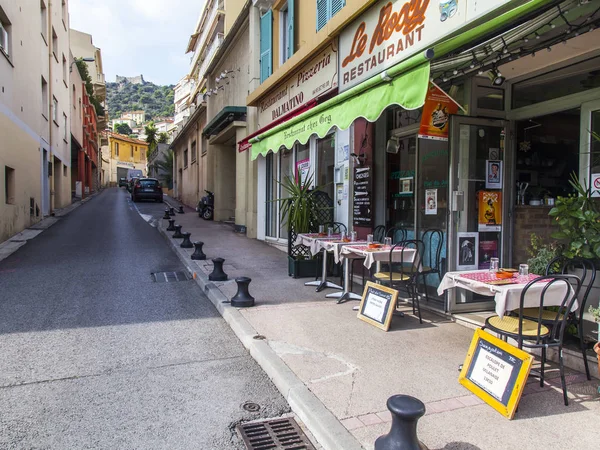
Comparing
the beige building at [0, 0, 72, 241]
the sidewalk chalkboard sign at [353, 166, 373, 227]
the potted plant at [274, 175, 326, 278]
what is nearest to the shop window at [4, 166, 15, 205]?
the beige building at [0, 0, 72, 241]

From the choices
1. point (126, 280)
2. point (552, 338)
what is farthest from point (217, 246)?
point (552, 338)

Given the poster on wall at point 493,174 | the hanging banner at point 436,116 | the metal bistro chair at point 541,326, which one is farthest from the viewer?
the poster on wall at point 493,174

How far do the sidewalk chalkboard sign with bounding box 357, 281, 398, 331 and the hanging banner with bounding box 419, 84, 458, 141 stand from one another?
76.2 inches

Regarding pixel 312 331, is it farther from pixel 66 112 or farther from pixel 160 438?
pixel 66 112

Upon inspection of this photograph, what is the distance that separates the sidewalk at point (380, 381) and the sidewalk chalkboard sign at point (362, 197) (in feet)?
5.47

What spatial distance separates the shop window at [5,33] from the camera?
37.3ft

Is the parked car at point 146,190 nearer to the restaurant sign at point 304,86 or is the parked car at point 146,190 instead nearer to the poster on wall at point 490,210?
the restaurant sign at point 304,86

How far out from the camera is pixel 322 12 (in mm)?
8945

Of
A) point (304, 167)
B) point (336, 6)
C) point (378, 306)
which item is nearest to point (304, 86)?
point (336, 6)

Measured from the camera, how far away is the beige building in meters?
11.4

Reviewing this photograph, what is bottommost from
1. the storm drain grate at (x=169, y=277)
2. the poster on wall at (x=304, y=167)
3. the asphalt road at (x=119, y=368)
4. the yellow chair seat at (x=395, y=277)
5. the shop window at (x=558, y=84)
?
the asphalt road at (x=119, y=368)

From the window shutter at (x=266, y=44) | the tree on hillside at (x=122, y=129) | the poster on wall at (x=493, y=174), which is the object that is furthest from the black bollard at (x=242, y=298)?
the tree on hillside at (x=122, y=129)

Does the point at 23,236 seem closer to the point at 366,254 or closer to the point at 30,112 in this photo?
the point at 30,112

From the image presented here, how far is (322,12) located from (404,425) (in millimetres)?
8583
